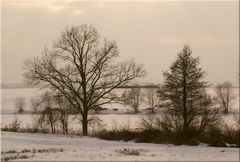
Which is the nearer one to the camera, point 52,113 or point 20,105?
point 52,113

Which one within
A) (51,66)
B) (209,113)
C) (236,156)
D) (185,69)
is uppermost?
(51,66)

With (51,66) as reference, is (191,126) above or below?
below

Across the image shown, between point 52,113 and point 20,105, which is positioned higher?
point 20,105

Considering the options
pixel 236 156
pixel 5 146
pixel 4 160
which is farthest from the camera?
pixel 5 146

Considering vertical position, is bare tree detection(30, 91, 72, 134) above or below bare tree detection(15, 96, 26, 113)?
below

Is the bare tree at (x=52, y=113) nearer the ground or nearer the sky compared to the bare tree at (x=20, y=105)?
nearer the ground

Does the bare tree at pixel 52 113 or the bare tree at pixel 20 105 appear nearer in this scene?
the bare tree at pixel 52 113

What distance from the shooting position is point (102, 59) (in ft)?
153

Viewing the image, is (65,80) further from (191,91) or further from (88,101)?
(191,91)

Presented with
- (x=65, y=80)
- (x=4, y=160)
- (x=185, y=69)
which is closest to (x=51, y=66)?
(x=65, y=80)

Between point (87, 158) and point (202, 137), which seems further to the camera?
point (202, 137)

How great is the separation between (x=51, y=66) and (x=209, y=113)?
21.1 meters

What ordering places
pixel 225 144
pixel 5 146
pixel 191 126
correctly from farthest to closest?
pixel 191 126 < pixel 225 144 < pixel 5 146

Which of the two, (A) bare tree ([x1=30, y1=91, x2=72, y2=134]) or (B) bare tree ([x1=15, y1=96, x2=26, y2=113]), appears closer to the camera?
(A) bare tree ([x1=30, y1=91, x2=72, y2=134])
